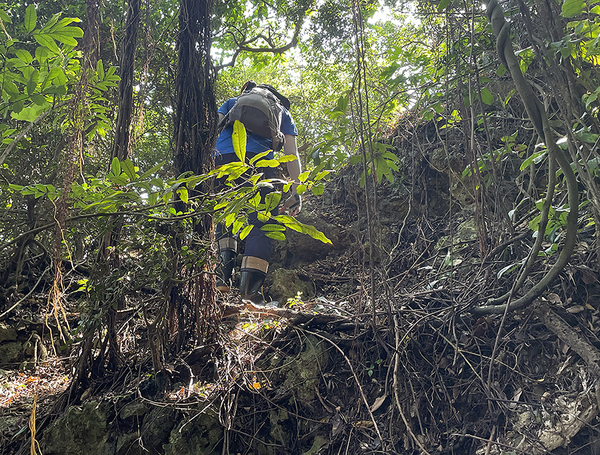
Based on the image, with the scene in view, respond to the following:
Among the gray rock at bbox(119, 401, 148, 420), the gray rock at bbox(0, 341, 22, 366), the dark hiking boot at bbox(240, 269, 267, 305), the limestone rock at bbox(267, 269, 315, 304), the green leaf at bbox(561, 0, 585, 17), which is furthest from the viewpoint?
the limestone rock at bbox(267, 269, 315, 304)

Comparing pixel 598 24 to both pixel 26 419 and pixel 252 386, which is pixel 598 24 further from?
pixel 26 419

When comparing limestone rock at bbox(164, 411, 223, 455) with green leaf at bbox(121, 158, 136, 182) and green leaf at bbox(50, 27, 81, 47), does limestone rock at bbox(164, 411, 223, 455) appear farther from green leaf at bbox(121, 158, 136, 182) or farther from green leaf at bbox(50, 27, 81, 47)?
green leaf at bbox(50, 27, 81, 47)

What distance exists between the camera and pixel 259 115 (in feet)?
10.4

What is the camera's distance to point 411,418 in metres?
1.64

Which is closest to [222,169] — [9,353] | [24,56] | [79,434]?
[24,56]

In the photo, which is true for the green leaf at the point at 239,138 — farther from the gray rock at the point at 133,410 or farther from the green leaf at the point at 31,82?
the gray rock at the point at 133,410

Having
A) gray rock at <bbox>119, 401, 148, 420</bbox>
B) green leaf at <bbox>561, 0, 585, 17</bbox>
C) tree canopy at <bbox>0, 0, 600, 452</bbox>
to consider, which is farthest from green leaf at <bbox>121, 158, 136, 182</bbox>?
green leaf at <bbox>561, 0, 585, 17</bbox>

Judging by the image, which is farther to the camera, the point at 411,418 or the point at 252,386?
the point at 252,386

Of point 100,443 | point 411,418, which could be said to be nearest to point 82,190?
point 100,443

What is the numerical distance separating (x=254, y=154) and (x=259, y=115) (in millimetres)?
351

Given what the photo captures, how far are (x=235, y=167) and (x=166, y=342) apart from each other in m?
1.16

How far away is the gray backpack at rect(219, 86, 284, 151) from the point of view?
3.08 metres

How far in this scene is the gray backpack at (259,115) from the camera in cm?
308

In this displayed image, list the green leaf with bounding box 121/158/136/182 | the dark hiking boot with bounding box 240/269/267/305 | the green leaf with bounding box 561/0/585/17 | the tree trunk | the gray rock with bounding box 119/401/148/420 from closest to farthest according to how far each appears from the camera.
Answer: the green leaf with bounding box 561/0/585/17
the green leaf with bounding box 121/158/136/182
the gray rock with bounding box 119/401/148/420
the tree trunk
the dark hiking boot with bounding box 240/269/267/305
